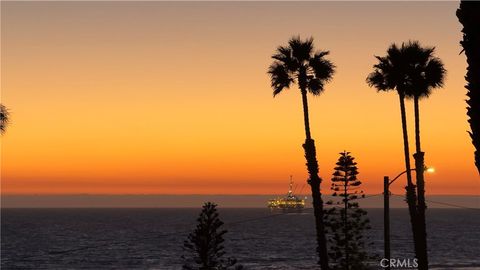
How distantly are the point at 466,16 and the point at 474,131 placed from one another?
8.68ft

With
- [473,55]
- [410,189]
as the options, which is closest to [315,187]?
[410,189]

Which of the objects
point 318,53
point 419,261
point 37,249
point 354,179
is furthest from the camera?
point 37,249

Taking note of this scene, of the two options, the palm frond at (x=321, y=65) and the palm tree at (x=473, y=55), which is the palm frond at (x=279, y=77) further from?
the palm tree at (x=473, y=55)

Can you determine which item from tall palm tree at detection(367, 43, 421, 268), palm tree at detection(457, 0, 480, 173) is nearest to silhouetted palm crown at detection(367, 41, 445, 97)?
tall palm tree at detection(367, 43, 421, 268)

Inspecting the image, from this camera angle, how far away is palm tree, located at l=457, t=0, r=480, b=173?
16.9m

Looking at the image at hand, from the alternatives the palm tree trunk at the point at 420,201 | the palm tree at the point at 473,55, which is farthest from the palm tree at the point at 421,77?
the palm tree at the point at 473,55

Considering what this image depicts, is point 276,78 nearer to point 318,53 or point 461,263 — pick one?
point 318,53

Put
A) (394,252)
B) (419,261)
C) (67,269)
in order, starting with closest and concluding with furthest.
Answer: (419,261) < (67,269) < (394,252)

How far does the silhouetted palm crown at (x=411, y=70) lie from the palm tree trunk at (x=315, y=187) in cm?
512

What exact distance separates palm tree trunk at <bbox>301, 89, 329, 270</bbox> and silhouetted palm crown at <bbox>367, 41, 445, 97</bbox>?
16.8 ft

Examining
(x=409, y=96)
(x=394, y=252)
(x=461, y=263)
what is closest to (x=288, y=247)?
(x=394, y=252)

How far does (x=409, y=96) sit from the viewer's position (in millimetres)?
43906

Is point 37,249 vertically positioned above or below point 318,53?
below

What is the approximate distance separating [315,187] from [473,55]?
25.9m
